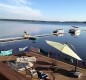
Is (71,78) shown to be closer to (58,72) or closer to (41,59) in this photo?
(58,72)

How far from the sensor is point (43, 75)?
20.0 m

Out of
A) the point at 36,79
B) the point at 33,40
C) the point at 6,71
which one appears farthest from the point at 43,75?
the point at 33,40

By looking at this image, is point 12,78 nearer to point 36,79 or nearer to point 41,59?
point 36,79

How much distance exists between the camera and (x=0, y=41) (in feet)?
222

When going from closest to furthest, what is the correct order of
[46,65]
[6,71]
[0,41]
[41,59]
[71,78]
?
[6,71]
[71,78]
[46,65]
[41,59]
[0,41]

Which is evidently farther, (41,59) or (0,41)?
(0,41)

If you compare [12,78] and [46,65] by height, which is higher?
[12,78]

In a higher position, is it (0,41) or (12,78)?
(12,78)

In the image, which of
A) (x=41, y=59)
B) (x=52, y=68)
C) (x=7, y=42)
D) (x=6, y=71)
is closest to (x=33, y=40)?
(x=7, y=42)

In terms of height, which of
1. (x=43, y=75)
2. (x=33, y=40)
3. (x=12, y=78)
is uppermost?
(x=12, y=78)

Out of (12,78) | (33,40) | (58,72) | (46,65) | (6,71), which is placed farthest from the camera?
(33,40)

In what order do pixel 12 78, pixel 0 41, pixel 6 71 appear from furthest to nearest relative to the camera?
pixel 0 41 → pixel 6 71 → pixel 12 78

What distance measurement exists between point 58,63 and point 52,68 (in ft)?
10.7

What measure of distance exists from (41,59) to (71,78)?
8057 mm
